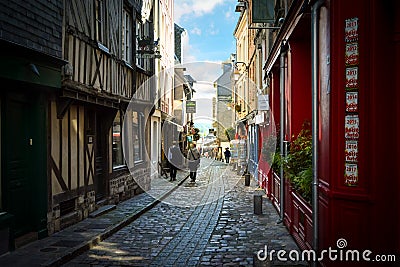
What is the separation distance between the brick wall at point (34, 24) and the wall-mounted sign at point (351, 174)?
4.98 metres

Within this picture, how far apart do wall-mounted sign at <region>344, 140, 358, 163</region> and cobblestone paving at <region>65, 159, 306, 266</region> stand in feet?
5.27

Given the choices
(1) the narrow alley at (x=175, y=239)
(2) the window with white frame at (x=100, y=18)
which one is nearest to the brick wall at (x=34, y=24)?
(2) the window with white frame at (x=100, y=18)

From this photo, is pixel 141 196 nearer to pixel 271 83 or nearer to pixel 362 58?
pixel 271 83

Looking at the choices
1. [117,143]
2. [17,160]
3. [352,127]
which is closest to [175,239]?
[17,160]

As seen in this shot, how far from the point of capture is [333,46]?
5.11 metres

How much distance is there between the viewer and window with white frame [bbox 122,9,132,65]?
13.1 meters

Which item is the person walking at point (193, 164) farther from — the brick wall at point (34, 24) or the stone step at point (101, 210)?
the brick wall at point (34, 24)

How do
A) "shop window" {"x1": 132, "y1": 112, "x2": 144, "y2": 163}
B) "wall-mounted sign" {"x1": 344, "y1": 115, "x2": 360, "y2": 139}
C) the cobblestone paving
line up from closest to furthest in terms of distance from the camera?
"wall-mounted sign" {"x1": 344, "y1": 115, "x2": 360, "y2": 139}, the cobblestone paving, "shop window" {"x1": 132, "y1": 112, "x2": 144, "y2": 163}

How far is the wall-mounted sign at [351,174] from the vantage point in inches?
192

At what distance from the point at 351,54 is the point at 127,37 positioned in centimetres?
999

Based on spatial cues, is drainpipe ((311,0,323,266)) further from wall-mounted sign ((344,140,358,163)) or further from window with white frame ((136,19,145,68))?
window with white frame ((136,19,145,68))

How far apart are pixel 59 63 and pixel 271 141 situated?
222 inches

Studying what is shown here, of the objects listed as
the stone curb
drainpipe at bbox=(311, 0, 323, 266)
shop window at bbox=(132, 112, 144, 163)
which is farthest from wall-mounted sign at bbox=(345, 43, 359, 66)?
shop window at bbox=(132, 112, 144, 163)

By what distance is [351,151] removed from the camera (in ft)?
16.1
